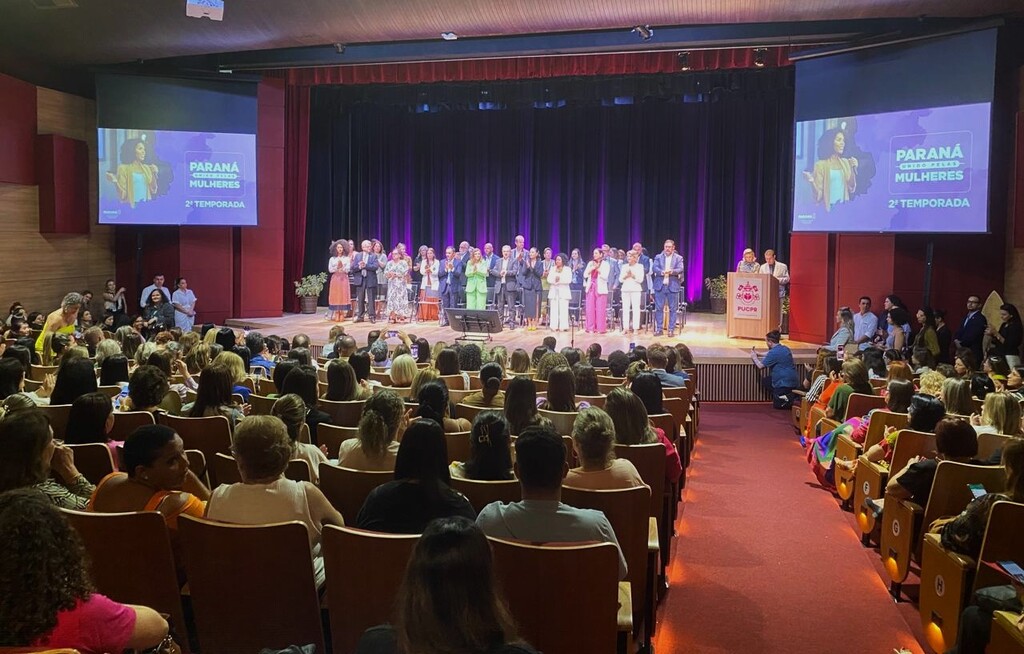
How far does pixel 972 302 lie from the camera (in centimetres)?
1016

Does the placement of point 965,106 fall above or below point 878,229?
above

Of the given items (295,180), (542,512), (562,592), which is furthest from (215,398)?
(295,180)

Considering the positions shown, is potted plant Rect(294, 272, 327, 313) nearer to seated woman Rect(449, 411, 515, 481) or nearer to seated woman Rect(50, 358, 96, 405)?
seated woman Rect(50, 358, 96, 405)

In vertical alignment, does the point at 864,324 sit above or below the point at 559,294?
below

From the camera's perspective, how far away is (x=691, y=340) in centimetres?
1258

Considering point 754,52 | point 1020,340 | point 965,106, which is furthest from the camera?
point 754,52

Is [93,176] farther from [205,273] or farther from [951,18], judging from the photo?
[951,18]

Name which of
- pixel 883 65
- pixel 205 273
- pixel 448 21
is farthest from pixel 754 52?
pixel 205 273

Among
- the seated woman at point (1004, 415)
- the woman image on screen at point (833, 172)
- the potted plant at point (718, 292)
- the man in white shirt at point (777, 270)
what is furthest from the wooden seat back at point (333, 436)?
the potted plant at point (718, 292)

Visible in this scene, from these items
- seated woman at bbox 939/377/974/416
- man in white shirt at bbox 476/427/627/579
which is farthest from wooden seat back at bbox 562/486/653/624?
seated woman at bbox 939/377/974/416

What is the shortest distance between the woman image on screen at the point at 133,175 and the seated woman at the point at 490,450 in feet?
38.5

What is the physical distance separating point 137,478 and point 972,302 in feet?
31.5

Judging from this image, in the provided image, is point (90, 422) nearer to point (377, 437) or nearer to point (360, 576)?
point (377, 437)

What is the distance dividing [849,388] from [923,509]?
97.7 inches
